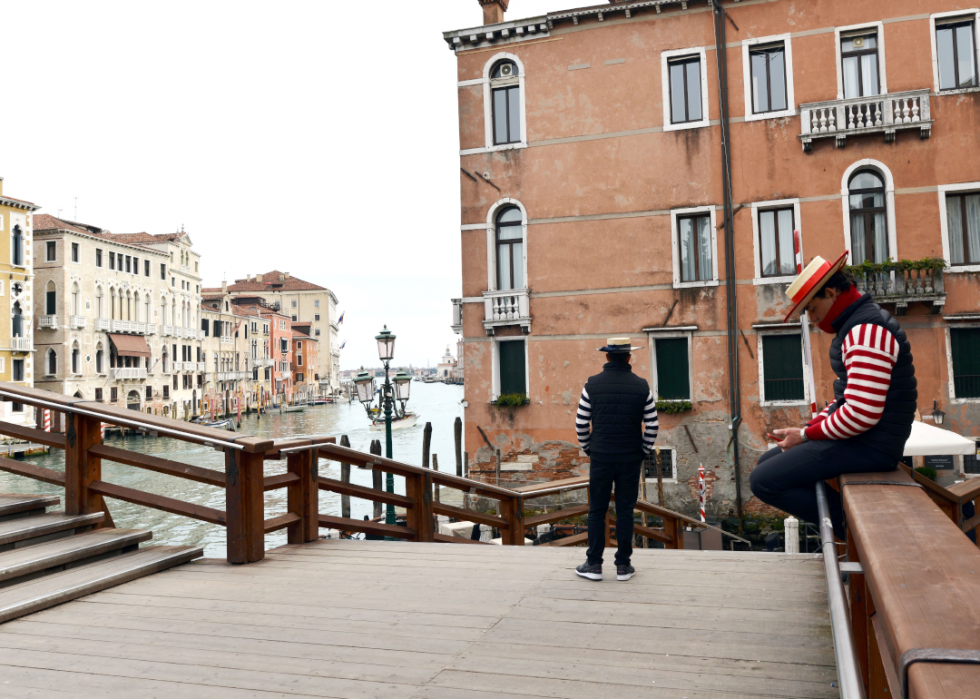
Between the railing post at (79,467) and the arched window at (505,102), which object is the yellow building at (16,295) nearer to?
the arched window at (505,102)

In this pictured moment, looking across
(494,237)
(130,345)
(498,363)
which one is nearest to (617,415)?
(498,363)

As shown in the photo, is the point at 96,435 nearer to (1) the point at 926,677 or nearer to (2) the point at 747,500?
(1) the point at 926,677

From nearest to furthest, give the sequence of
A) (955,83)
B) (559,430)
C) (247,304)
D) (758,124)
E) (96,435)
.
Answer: (96,435) → (955,83) → (758,124) → (559,430) → (247,304)

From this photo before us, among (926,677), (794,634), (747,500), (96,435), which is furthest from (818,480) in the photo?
(747,500)

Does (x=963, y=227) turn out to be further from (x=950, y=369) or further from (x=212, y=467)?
(x=212, y=467)

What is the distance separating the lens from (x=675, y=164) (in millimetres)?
14938

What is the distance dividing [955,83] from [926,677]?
52.2ft

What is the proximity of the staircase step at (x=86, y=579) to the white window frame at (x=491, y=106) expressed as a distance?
13.0 meters

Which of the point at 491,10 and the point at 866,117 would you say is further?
the point at 491,10

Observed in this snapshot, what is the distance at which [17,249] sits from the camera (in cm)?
3781


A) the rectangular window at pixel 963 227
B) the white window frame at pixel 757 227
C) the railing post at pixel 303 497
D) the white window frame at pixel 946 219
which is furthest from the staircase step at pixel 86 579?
the rectangular window at pixel 963 227

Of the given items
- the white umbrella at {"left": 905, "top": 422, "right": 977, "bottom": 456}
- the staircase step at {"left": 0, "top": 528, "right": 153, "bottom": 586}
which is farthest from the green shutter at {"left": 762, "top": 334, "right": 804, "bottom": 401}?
the staircase step at {"left": 0, "top": 528, "right": 153, "bottom": 586}

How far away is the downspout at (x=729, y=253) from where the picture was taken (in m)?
14.5

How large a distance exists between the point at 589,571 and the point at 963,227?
13139 millimetres
